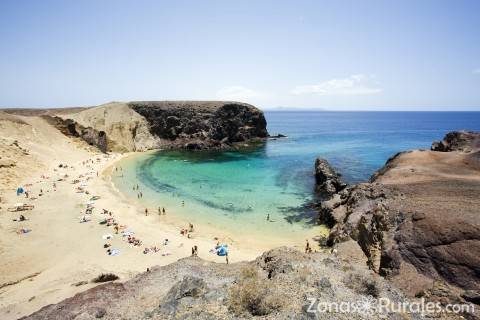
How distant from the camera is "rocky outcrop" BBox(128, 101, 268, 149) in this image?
8050 cm

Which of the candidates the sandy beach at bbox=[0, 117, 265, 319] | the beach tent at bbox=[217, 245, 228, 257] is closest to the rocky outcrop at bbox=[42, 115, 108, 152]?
the sandy beach at bbox=[0, 117, 265, 319]

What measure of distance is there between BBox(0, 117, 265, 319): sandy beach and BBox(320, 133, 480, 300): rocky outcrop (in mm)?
9171

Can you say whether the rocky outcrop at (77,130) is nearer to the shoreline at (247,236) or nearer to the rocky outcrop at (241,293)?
the shoreline at (247,236)

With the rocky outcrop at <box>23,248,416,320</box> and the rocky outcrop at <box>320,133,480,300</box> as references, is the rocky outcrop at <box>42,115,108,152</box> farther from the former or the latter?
the rocky outcrop at <box>23,248,416,320</box>

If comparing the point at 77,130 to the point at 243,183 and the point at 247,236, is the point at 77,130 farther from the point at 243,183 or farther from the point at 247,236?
the point at 247,236

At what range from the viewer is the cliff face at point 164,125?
68.4 metres

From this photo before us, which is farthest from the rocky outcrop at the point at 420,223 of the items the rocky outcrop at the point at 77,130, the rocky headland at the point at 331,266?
the rocky outcrop at the point at 77,130

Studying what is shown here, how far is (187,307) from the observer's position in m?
11.7

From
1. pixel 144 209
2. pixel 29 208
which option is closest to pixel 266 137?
pixel 144 209

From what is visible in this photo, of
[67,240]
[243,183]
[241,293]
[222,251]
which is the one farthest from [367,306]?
[243,183]

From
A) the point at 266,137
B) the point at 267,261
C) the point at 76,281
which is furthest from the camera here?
the point at 266,137

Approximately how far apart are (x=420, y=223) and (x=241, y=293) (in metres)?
13.0

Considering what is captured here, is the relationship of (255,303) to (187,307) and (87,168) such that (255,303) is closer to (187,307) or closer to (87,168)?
(187,307)

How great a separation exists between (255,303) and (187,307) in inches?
108
